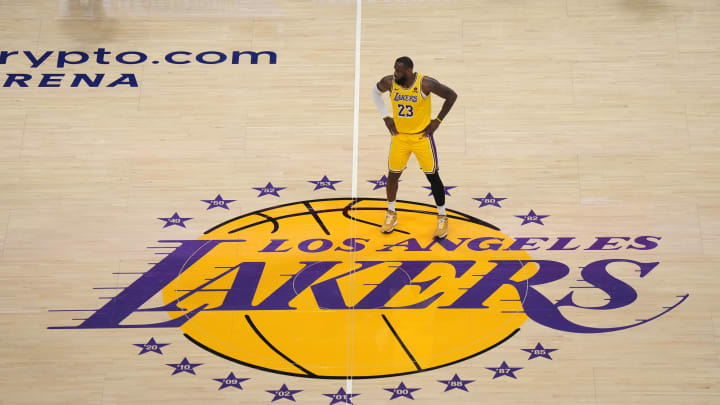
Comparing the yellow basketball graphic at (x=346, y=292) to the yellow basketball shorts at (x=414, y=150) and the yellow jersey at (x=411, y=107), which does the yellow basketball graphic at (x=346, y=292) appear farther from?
the yellow jersey at (x=411, y=107)

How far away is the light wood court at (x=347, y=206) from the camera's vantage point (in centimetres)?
641

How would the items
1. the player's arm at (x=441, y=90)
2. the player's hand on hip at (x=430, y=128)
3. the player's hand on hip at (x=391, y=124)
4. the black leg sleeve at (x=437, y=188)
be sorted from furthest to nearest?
the black leg sleeve at (x=437, y=188)
the player's hand on hip at (x=391, y=124)
the player's hand on hip at (x=430, y=128)
the player's arm at (x=441, y=90)

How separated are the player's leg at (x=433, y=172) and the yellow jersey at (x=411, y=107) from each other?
0.15 m

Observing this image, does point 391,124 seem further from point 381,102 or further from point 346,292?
point 346,292

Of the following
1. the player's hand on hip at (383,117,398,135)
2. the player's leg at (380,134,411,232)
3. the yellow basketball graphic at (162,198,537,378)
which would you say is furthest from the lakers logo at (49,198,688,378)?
the player's hand on hip at (383,117,398,135)

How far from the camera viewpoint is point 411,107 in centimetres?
678

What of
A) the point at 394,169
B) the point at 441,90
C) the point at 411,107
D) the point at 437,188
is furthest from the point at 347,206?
the point at 441,90

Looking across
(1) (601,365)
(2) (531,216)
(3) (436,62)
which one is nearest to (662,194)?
(2) (531,216)

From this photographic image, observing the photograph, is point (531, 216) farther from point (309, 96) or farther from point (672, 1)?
point (672, 1)

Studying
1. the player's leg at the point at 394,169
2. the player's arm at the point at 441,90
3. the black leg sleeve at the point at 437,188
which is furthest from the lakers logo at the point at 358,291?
the player's arm at the point at 441,90

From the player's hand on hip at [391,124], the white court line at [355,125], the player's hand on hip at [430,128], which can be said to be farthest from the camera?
the player's hand on hip at [391,124]

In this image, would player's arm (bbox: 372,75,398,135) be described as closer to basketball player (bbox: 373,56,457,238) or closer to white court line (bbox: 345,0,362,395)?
basketball player (bbox: 373,56,457,238)

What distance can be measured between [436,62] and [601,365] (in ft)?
13.1

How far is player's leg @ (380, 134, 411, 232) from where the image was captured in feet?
23.0
